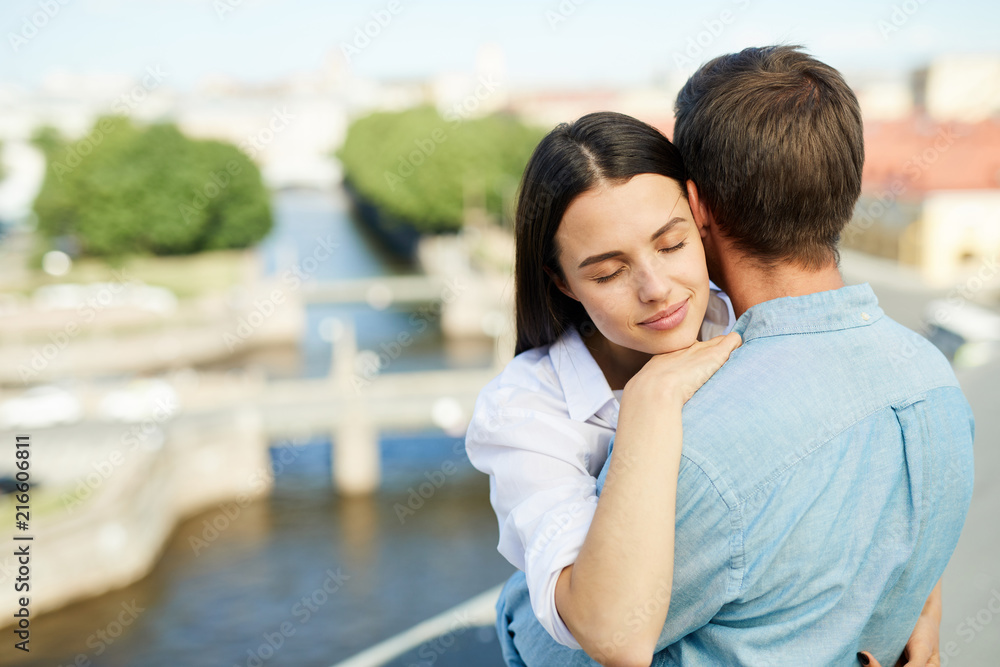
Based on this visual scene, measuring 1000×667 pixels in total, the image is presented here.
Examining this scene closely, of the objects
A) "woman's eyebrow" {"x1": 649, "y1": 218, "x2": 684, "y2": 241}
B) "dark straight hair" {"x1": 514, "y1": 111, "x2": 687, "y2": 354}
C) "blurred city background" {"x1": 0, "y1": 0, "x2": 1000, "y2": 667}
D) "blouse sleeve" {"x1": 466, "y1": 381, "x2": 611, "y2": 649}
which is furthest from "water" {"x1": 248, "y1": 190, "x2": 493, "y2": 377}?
"woman's eyebrow" {"x1": 649, "y1": 218, "x2": 684, "y2": 241}

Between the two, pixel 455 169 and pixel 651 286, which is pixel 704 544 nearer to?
pixel 651 286

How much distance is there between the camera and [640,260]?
1303 mm

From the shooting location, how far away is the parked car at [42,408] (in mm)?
18344

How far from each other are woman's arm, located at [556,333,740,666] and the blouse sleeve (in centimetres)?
4

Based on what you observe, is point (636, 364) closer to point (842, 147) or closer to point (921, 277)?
point (842, 147)

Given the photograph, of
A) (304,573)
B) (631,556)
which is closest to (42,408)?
(304,573)

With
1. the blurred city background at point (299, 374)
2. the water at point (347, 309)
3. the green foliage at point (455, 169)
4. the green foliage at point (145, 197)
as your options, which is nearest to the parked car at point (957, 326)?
the blurred city background at point (299, 374)

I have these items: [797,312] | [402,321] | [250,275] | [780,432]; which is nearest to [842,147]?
[797,312]

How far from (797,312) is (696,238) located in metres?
0.19

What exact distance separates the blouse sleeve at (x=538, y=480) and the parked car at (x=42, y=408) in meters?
18.5

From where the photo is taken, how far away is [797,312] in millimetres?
1215

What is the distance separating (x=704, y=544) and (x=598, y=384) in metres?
0.36

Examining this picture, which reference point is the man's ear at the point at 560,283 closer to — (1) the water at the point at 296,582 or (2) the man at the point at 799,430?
(2) the man at the point at 799,430

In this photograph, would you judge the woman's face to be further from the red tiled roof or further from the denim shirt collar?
the red tiled roof
